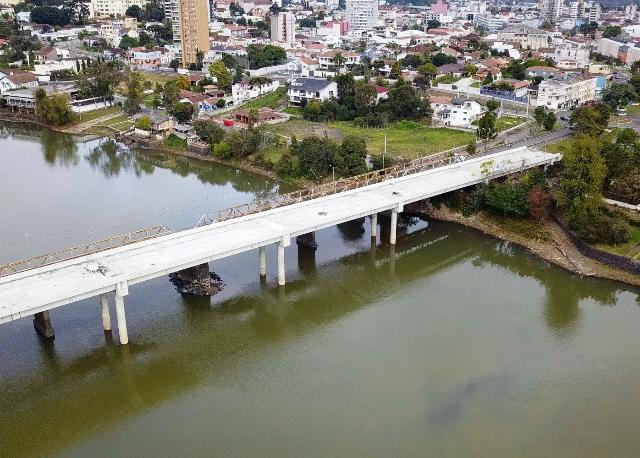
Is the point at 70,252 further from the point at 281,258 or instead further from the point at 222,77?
the point at 222,77

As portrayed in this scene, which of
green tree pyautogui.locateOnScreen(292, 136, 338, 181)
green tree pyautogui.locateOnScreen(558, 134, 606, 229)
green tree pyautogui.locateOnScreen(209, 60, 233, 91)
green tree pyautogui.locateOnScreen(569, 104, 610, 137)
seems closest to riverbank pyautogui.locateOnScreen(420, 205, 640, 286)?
green tree pyautogui.locateOnScreen(558, 134, 606, 229)

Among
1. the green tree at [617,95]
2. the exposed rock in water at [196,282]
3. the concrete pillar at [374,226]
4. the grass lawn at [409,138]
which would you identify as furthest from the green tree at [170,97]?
the green tree at [617,95]

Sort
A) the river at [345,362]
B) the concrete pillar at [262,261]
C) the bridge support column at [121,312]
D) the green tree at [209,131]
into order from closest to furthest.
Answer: the river at [345,362] < the bridge support column at [121,312] < the concrete pillar at [262,261] < the green tree at [209,131]

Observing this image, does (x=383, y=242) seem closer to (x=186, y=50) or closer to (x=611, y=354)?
(x=611, y=354)

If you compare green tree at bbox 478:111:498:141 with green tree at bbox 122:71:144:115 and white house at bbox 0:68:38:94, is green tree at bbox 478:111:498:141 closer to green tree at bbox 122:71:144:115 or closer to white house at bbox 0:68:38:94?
green tree at bbox 122:71:144:115

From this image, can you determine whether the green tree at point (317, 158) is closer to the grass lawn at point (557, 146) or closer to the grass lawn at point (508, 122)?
the grass lawn at point (557, 146)

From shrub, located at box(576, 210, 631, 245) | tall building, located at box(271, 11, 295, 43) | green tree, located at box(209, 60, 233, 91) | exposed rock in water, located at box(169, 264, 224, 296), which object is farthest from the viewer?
tall building, located at box(271, 11, 295, 43)
